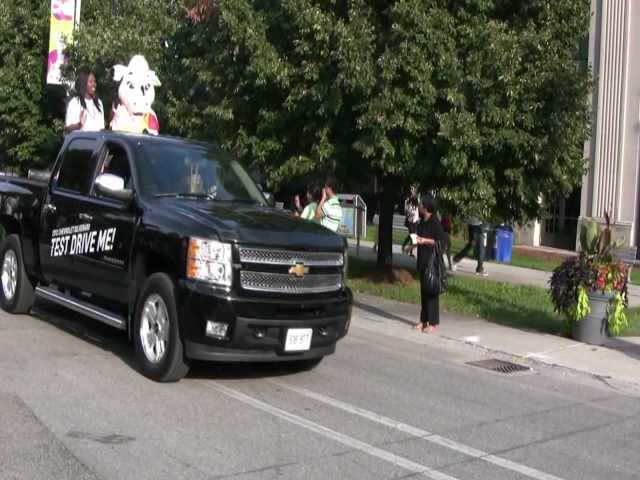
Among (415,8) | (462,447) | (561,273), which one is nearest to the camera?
(462,447)

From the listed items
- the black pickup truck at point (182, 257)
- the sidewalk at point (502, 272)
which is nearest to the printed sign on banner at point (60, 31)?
the sidewalk at point (502, 272)

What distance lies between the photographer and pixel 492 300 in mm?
13531

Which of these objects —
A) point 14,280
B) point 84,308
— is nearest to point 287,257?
point 84,308

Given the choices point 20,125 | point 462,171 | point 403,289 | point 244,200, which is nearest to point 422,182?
point 462,171

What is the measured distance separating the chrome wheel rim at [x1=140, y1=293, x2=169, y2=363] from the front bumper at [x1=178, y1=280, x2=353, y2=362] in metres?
0.28

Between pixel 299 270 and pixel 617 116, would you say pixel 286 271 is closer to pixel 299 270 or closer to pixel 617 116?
pixel 299 270

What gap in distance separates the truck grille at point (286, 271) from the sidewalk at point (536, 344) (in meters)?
3.31

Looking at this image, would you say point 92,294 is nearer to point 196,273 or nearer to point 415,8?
point 196,273

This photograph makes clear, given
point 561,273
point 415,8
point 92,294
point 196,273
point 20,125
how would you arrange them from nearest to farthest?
point 196,273
point 92,294
point 561,273
point 415,8
point 20,125

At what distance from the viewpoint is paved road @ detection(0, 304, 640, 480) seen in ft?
17.5

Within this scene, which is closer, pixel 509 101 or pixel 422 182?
pixel 509 101

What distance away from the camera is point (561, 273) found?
419 inches

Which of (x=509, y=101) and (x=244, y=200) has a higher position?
(x=509, y=101)

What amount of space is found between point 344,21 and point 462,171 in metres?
2.97
